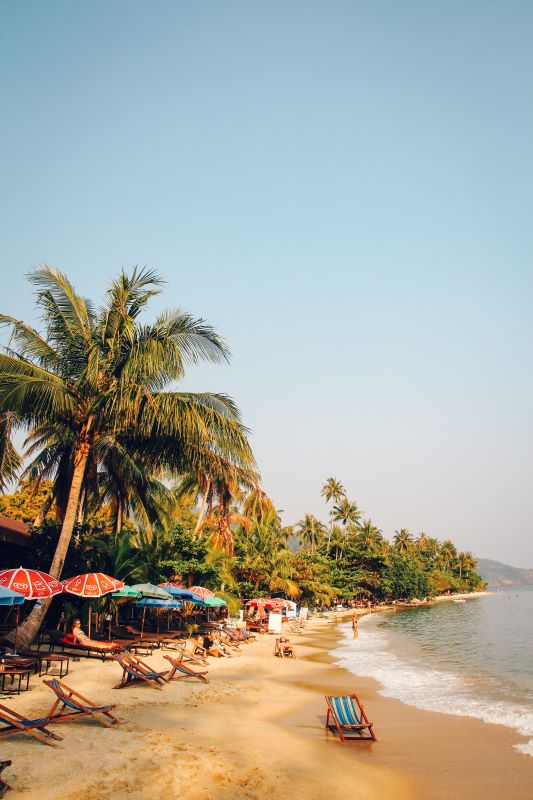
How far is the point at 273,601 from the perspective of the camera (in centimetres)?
3400

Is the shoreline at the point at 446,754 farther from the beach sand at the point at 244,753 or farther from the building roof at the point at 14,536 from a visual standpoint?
the building roof at the point at 14,536

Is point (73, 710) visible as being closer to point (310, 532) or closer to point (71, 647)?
point (71, 647)

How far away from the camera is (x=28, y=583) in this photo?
36.9 ft

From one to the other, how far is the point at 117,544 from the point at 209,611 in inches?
478

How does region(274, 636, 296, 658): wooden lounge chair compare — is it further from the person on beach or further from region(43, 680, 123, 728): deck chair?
region(43, 680, 123, 728): deck chair

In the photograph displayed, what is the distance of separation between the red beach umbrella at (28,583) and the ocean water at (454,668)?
33.3 feet

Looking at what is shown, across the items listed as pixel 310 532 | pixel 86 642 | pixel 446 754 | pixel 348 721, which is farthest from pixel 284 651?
pixel 310 532

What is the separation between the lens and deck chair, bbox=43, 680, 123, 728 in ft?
28.3

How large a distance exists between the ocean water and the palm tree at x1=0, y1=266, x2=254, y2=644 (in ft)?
29.4

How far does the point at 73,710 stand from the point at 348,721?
5.44m

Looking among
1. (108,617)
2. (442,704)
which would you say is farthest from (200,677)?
(442,704)

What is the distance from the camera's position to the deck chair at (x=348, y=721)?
33.9ft

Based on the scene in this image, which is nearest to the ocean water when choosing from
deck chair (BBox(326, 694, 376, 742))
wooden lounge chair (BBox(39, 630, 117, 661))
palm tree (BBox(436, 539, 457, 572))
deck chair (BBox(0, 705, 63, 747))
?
deck chair (BBox(326, 694, 376, 742))

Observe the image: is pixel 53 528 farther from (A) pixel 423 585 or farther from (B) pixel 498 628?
(A) pixel 423 585
